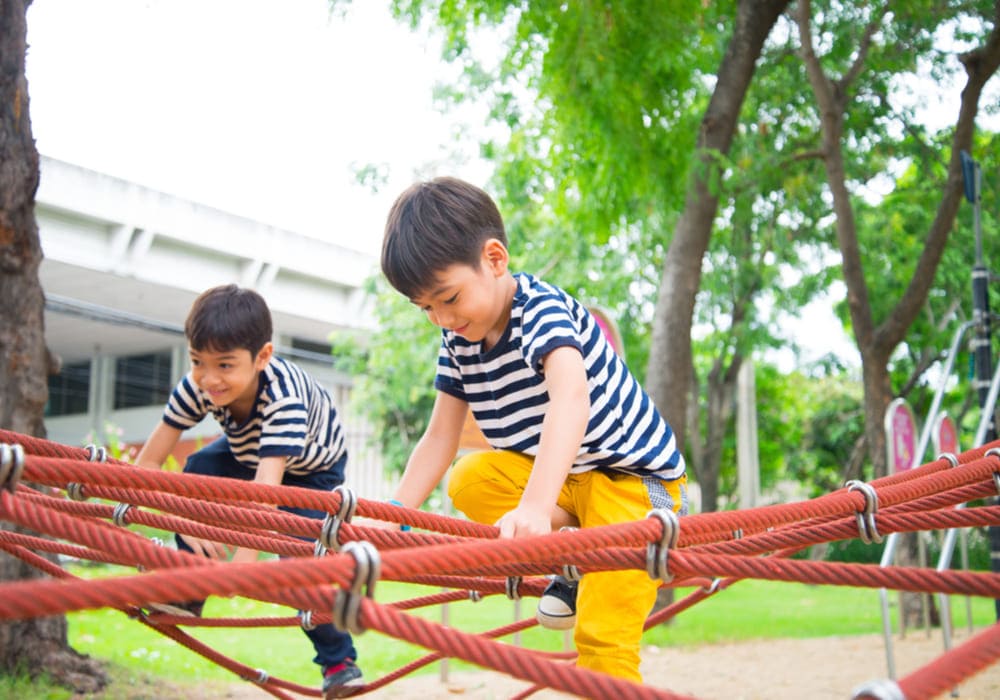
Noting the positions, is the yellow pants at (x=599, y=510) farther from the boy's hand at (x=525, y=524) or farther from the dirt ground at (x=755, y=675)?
the dirt ground at (x=755, y=675)

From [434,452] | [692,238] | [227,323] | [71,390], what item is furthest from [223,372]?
[71,390]

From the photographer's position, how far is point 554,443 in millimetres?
1985

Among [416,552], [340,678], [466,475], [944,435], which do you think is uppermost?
[944,435]

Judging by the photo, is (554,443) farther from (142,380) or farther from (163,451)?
(142,380)

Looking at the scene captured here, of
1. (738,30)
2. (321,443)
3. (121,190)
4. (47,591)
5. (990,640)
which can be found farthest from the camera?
(121,190)

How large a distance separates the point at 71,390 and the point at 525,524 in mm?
20998

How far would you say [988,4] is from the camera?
658 cm

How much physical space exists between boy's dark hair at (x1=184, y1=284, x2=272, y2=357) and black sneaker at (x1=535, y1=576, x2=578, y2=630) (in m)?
1.12

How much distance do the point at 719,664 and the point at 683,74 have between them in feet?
11.7

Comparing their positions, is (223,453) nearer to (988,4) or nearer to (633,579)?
(633,579)

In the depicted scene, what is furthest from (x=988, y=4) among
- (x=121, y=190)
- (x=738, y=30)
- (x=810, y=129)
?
(x=121, y=190)

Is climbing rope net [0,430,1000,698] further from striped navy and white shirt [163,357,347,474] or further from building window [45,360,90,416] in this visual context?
building window [45,360,90,416]

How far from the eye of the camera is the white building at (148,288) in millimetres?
13047

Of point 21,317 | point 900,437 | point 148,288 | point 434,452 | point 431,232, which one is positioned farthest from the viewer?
point 148,288
